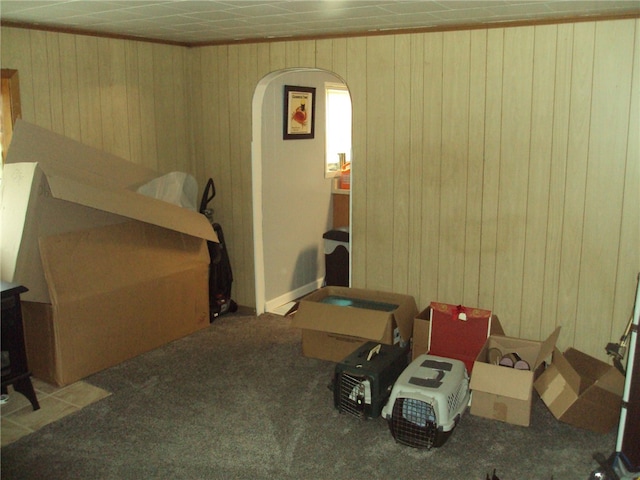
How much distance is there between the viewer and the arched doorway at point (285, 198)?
16.4 feet

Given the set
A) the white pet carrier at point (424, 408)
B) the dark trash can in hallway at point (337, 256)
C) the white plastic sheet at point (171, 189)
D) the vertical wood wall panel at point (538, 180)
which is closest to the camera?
the white pet carrier at point (424, 408)

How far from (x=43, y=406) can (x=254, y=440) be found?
1288 millimetres

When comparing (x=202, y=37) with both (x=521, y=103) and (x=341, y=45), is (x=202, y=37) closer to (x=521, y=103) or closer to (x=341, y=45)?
(x=341, y=45)

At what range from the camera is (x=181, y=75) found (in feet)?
16.4

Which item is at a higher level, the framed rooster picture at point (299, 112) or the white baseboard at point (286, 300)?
the framed rooster picture at point (299, 112)

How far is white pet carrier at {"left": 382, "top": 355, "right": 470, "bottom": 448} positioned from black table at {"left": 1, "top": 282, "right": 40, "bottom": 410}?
1987 mm

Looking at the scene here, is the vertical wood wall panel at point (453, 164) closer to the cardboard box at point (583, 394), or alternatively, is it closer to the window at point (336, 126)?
the cardboard box at point (583, 394)

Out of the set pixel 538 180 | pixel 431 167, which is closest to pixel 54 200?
pixel 431 167

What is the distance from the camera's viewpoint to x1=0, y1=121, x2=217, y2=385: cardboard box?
352cm

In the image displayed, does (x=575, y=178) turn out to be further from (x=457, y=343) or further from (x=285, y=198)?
(x=285, y=198)

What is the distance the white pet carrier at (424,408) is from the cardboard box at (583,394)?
0.55 meters

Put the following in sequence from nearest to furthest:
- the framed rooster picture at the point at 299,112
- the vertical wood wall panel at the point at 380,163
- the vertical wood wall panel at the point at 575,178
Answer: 1. the vertical wood wall panel at the point at 575,178
2. the vertical wood wall panel at the point at 380,163
3. the framed rooster picture at the point at 299,112

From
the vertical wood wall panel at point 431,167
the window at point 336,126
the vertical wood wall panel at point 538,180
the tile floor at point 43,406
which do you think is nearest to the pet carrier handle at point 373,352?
the vertical wood wall panel at point 431,167

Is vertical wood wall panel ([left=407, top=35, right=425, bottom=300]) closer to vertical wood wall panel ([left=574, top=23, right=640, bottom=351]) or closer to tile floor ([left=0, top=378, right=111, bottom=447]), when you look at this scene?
vertical wood wall panel ([left=574, top=23, right=640, bottom=351])
